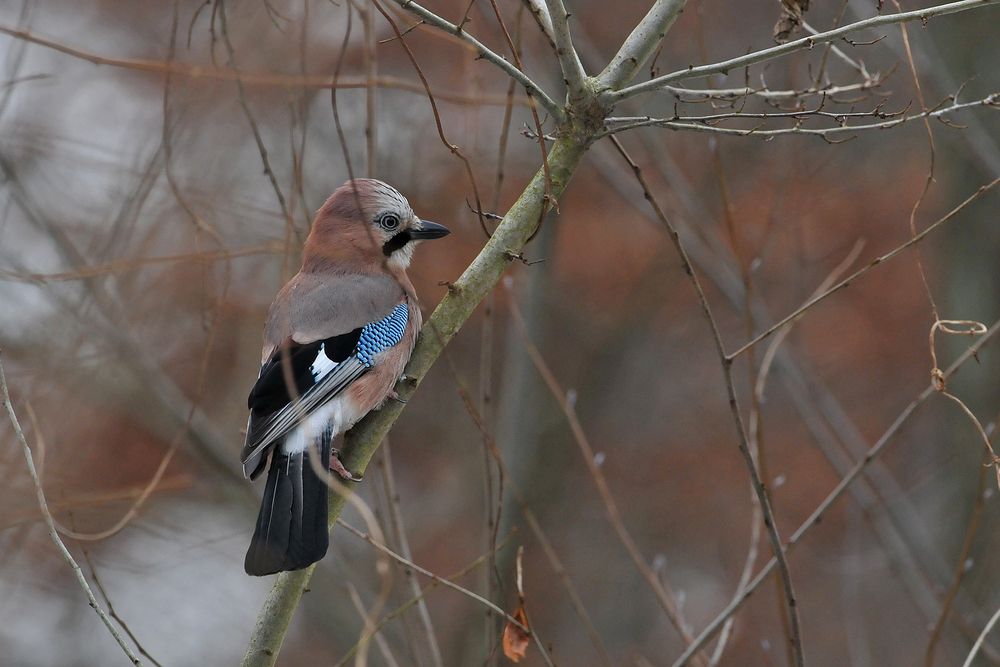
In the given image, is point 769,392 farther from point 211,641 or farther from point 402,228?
point 402,228

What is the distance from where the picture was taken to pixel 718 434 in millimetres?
8953

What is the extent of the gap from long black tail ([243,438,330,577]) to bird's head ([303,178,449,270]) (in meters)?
1.00

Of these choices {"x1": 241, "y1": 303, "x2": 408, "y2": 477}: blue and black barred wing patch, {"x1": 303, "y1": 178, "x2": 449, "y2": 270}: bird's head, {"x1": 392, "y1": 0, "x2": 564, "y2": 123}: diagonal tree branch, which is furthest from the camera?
{"x1": 303, "y1": 178, "x2": 449, "y2": 270}: bird's head

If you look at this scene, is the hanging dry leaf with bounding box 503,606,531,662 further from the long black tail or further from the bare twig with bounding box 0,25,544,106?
the bare twig with bounding box 0,25,544,106

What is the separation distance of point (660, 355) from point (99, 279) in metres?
6.01

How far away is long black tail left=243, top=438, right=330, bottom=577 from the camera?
2246 mm

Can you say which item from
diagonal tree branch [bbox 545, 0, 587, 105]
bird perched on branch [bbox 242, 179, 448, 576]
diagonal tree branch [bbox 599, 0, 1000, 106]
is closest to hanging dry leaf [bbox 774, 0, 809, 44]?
diagonal tree branch [bbox 599, 0, 1000, 106]

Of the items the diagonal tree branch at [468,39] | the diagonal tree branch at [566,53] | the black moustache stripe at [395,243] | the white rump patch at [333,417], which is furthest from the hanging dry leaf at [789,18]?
the white rump patch at [333,417]

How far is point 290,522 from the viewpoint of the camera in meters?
2.35

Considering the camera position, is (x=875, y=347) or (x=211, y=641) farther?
(x=875, y=347)

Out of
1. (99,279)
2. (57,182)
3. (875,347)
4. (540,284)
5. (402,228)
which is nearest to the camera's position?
(402,228)

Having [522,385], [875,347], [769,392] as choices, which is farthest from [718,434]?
[522,385]

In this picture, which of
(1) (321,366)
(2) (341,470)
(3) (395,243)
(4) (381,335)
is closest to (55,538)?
(2) (341,470)

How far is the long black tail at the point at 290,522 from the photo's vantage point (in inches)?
88.4
